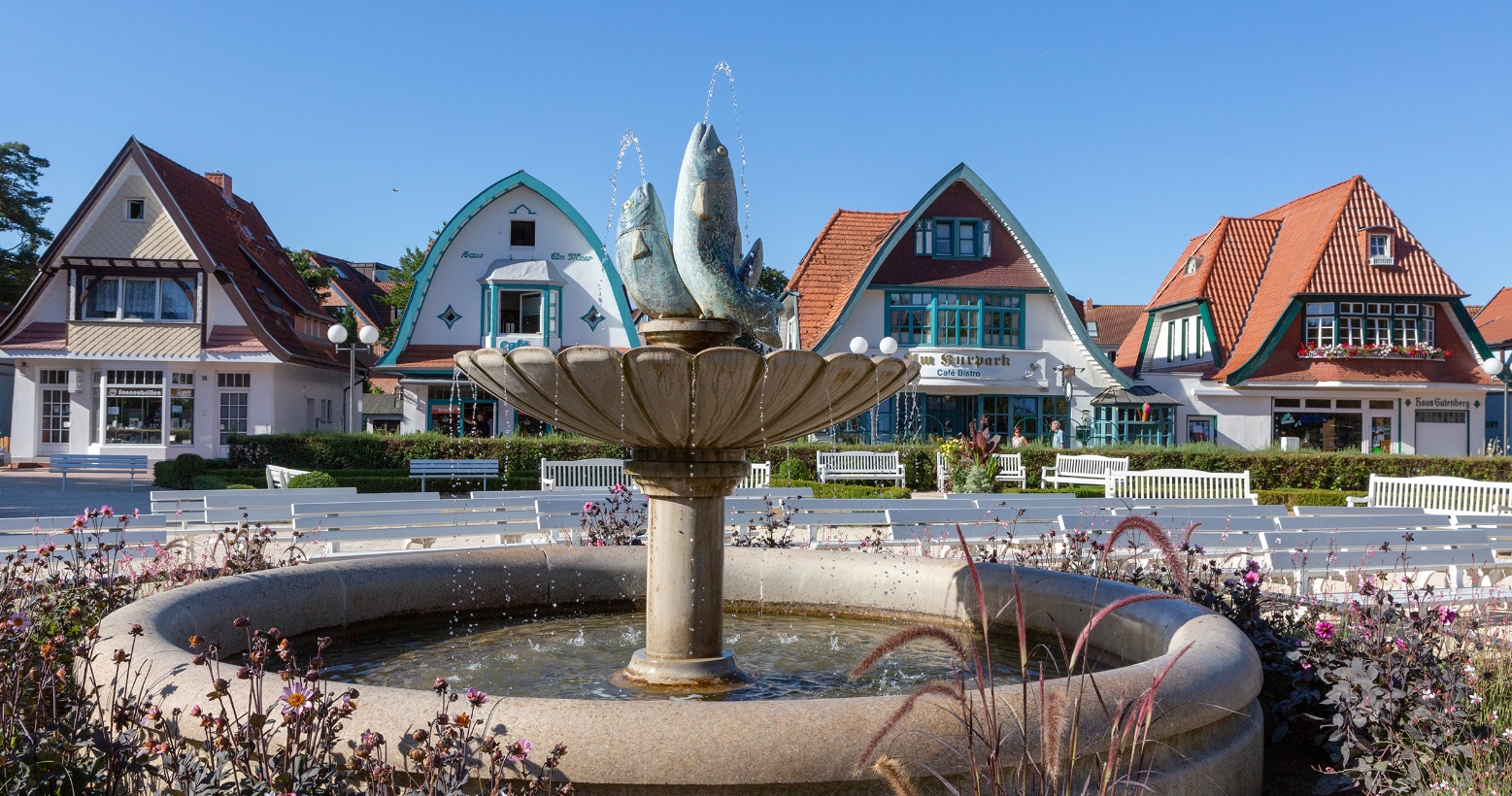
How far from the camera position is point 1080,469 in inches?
906

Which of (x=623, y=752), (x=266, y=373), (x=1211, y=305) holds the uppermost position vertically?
(x=1211, y=305)

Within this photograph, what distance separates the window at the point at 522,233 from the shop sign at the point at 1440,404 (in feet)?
88.8

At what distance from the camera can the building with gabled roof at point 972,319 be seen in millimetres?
31453

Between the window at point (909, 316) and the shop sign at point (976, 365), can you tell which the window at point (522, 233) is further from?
the shop sign at point (976, 365)

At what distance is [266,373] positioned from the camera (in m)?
30.0

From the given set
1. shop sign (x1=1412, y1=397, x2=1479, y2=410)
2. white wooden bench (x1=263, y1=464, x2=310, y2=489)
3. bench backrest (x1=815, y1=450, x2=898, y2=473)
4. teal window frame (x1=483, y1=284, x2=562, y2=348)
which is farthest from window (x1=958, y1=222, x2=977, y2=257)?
white wooden bench (x1=263, y1=464, x2=310, y2=489)

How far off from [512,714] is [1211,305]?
35.2 metres

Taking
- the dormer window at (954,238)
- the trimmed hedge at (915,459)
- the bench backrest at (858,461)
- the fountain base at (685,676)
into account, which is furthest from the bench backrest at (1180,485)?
the dormer window at (954,238)

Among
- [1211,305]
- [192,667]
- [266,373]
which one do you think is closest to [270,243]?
[266,373]

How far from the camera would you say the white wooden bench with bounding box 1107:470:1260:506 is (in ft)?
57.0

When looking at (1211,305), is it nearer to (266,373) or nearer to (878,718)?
(266,373)

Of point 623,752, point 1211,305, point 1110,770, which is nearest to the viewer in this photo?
point 1110,770

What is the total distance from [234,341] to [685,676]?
2841cm

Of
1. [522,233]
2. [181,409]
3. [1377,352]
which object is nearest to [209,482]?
[181,409]
